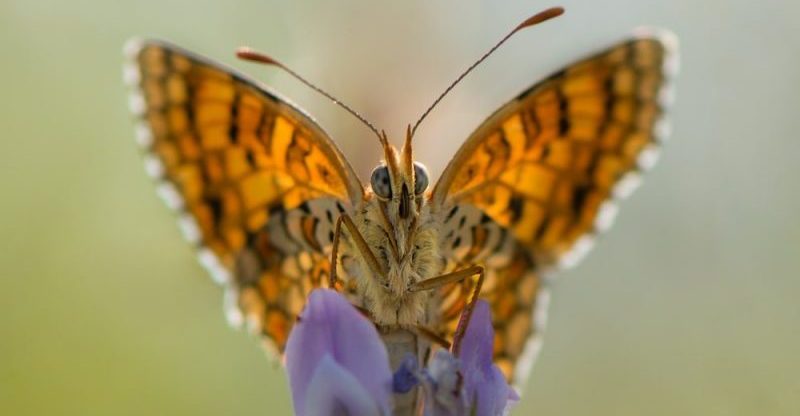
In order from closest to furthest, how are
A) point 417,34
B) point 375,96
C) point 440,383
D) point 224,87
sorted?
point 440,383 < point 224,87 < point 375,96 < point 417,34

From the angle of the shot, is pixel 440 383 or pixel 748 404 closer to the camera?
pixel 440 383

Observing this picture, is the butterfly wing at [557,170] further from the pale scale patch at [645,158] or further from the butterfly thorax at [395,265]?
the butterfly thorax at [395,265]

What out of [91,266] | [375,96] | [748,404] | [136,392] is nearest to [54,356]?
[136,392]

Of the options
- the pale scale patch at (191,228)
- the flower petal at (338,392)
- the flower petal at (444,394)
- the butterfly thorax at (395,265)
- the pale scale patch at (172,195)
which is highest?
the pale scale patch at (172,195)

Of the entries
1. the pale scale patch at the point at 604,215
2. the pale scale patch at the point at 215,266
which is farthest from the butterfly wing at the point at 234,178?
the pale scale patch at the point at 604,215

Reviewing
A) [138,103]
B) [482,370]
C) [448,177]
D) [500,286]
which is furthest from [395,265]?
[138,103]

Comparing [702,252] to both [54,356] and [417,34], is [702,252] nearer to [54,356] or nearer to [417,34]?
[417,34]

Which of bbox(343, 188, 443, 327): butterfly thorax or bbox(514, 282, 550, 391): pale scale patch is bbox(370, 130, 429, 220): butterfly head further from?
bbox(514, 282, 550, 391): pale scale patch

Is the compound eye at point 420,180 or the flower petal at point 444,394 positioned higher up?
the compound eye at point 420,180
